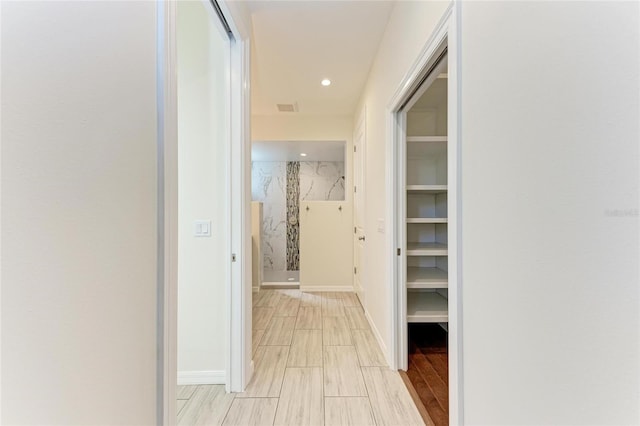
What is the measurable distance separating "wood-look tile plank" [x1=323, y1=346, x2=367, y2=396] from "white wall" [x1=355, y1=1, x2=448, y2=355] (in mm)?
314

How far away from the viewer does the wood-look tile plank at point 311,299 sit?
3.76m

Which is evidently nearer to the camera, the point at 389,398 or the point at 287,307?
the point at 389,398

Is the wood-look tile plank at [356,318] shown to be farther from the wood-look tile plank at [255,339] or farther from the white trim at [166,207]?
the white trim at [166,207]

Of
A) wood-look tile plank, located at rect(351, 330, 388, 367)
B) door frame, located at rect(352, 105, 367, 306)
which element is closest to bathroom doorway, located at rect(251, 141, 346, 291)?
door frame, located at rect(352, 105, 367, 306)

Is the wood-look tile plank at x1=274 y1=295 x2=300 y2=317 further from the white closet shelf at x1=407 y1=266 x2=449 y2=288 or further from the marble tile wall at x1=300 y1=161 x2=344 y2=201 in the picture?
the marble tile wall at x1=300 y1=161 x2=344 y2=201

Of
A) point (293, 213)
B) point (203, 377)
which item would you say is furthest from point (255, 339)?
point (293, 213)

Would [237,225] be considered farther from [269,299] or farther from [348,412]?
[269,299]

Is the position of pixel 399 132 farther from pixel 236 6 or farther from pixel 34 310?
pixel 34 310

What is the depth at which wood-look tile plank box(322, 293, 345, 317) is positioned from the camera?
3395 millimetres

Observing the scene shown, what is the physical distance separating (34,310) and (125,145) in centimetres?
43

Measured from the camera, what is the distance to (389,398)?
1.80 meters

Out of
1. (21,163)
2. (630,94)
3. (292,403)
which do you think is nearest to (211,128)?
(21,163)

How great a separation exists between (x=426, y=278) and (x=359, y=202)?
1.61 m

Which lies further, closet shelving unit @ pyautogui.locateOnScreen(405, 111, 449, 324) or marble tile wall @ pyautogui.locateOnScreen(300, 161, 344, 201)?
marble tile wall @ pyautogui.locateOnScreen(300, 161, 344, 201)
